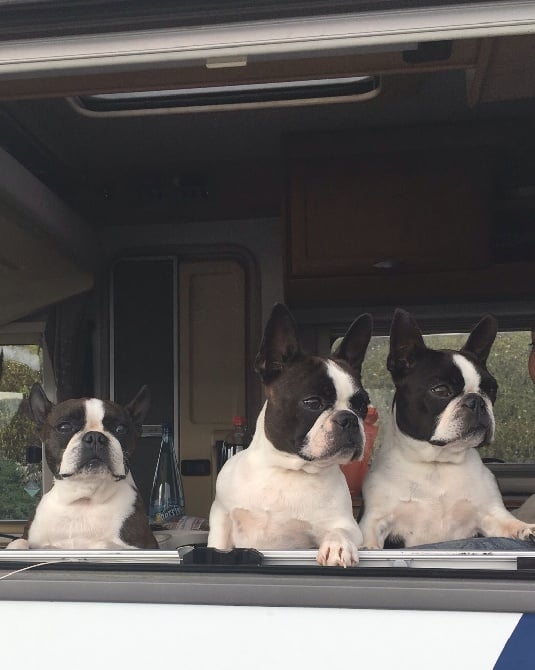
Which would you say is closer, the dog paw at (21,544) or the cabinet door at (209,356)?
the dog paw at (21,544)

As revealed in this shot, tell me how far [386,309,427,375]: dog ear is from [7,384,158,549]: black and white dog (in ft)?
2.76

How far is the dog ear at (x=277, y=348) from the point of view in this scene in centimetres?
217

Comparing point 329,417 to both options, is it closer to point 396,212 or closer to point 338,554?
point 338,554

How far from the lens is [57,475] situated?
7.86 ft

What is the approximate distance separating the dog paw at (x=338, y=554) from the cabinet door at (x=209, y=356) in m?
3.16

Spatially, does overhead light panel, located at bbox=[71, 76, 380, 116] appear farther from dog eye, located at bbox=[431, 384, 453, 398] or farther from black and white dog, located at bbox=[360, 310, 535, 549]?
dog eye, located at bbox=[431, 384, 453, 398]

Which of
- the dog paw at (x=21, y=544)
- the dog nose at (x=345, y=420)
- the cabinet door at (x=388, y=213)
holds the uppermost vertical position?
the cabinet door at (x=388, y=213)

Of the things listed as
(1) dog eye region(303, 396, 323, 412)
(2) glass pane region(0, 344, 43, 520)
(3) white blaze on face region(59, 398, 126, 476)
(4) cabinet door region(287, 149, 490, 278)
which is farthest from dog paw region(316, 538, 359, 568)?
(2) glass pane region(0, 344, 43, 520)

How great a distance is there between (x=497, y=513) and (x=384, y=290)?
2275 millimetres

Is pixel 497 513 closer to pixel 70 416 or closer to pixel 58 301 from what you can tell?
pixel 70 416

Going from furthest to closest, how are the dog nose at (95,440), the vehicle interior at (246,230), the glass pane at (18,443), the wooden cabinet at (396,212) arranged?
the glass pane at (18,443), the wooden cabinet at (396,212), the vehicle interior at (246,230), the dog nose at (95,440)

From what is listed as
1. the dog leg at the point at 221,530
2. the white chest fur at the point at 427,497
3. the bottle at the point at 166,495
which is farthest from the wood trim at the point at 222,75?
the bottle at the point at 166,495

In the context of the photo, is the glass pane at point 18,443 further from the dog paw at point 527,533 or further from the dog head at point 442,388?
the dog paw at point 527,533

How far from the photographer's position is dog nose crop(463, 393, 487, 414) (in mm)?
2197
